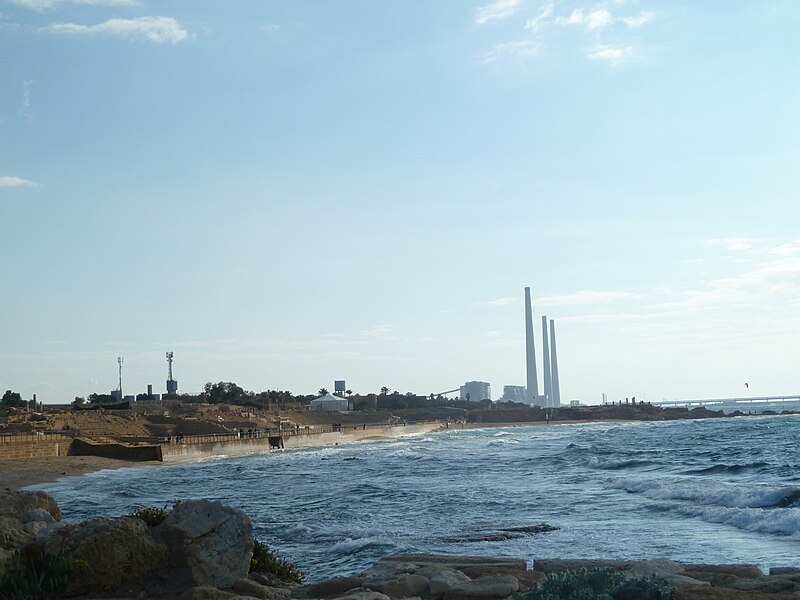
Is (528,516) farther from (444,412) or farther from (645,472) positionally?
(444,412)

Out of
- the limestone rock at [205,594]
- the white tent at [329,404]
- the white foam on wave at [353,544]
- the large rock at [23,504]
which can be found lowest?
the white foam on wave at [353,544]

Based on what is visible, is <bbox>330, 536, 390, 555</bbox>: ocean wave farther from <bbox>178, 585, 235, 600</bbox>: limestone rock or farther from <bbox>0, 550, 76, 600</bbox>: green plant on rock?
<bbox>178, 585, 235, 600</bbox>: limestone rock

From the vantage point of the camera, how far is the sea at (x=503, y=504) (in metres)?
16.2

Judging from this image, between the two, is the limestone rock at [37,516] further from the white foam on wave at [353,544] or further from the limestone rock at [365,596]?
the white foam on wave at [353,544]

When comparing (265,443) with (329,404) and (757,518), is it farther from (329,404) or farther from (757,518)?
(329,404)

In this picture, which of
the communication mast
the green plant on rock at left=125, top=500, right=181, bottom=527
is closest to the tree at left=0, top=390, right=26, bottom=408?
the communication mast

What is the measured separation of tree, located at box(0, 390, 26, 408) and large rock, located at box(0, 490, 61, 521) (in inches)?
3960

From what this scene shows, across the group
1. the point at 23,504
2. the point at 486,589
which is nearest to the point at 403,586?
the point at 486,589

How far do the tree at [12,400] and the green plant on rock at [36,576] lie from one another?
340 ft

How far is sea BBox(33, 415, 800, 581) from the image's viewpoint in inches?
637

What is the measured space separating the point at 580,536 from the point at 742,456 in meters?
29.4

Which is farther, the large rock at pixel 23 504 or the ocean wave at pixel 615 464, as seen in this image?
the ocean wave at pixel 615 464

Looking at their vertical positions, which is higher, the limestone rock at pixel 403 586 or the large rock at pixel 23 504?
the large rock at pixel 23 504

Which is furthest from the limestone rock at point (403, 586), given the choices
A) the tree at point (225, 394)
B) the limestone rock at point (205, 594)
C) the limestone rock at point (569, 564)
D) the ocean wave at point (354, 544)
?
the tree at point (225, 394)
